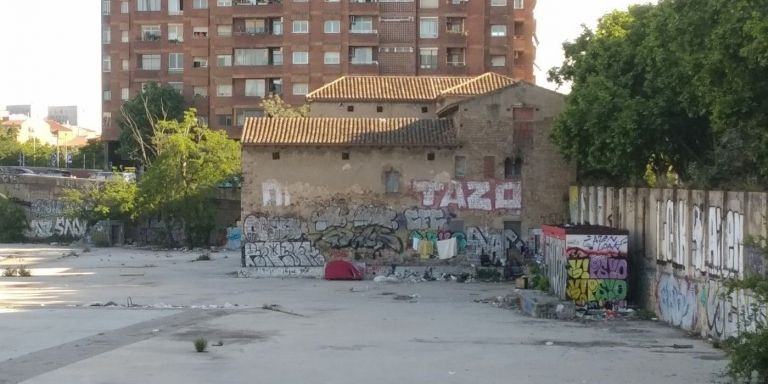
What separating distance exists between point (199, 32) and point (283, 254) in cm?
5045

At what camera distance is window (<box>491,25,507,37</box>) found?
87375 mm

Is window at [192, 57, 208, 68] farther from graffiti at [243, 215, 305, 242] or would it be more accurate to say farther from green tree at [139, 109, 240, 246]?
graffiti at [243, 215, 305, 242]

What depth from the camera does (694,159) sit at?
121ft

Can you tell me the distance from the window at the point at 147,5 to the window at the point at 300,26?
44.5 ft

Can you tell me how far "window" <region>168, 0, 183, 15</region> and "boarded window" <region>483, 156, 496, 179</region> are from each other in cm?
5367

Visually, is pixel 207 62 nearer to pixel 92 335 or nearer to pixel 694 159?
pixel 694 159

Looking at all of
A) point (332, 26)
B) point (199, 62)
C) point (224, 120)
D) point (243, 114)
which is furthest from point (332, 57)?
point (199, 62)

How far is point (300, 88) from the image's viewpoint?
87.5 meters

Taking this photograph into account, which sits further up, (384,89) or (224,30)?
(224,30)

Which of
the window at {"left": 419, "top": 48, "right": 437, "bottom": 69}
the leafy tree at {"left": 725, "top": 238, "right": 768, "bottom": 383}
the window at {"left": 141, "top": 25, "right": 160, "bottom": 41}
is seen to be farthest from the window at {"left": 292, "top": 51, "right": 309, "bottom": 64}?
the leafy tree at {"left": 725, "top": 238, "right": 768, "bottom": 383}

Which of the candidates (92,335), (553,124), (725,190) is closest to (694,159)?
(553,124)

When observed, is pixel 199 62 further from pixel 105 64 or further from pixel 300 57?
pixel 300 57

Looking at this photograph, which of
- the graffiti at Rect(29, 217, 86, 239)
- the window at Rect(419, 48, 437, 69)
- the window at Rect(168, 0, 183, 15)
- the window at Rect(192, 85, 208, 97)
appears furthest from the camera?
the window at Rect(168, 0, 183, 15)

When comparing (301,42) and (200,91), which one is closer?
(301,42)
